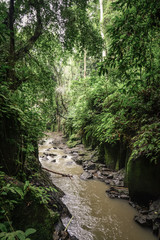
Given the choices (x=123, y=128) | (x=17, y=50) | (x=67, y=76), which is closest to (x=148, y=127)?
A: (x=123, y=128)

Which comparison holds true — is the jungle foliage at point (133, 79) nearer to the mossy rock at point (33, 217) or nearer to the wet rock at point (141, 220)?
the wet rock at point (141, 220)

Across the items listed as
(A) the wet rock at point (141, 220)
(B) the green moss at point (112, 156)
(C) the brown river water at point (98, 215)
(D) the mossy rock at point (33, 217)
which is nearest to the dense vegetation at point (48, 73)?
(D) the mossy rock at point (33, 217)

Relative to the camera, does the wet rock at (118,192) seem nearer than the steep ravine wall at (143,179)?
No

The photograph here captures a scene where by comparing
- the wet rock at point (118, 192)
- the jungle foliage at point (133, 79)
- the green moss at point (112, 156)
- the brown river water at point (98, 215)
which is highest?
the jungle foliage at point (133, 79)

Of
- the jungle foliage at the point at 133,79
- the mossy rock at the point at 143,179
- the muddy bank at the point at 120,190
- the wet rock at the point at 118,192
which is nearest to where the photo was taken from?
the jungle foliage at the point at 133,79

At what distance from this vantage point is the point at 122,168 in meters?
6.98

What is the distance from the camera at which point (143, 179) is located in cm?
447

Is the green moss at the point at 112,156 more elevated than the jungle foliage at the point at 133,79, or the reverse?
the jungle foliage at the point at 133,79

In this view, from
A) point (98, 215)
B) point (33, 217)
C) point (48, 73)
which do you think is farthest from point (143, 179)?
point (48, 73)

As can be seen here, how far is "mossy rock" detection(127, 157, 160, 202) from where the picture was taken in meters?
4.30

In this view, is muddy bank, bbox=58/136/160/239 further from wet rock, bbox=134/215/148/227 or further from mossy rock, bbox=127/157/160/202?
mossy rock, bbox=127/157/160/202

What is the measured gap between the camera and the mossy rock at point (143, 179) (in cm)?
430

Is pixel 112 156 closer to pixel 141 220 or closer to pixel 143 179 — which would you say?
pixel 143 179

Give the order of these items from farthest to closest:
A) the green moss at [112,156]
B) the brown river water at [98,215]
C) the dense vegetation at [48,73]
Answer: the green moss at [112,156], the brown river water at [98,215], the dense vegetation at [48,73]
